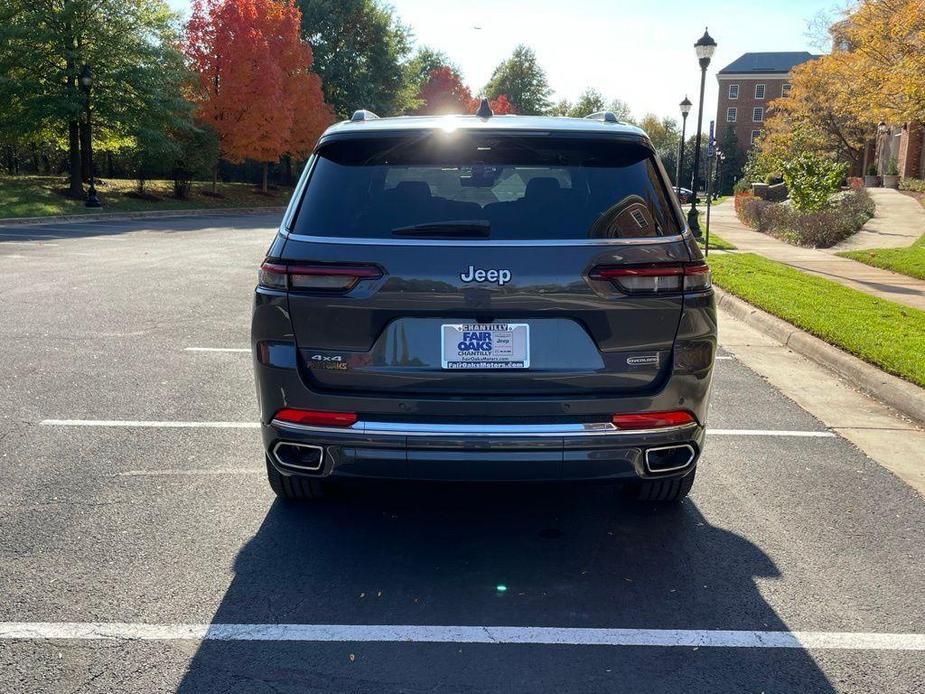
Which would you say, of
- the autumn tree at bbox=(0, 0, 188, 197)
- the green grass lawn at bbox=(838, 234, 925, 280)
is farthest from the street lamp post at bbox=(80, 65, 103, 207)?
the green grass lawn at bbox=(838, 234, 925, 280)

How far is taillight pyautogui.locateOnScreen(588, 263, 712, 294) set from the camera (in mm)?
3615

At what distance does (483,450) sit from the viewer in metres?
3.60

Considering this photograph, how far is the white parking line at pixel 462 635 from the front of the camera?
3.24 meters

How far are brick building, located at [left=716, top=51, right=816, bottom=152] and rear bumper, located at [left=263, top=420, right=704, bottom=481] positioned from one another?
10518 centimetres

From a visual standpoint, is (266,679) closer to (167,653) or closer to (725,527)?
(167,653)

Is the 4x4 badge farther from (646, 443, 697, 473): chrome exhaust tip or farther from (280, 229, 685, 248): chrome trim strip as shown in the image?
(646, 443, 697, 473): chrome exhaust tip

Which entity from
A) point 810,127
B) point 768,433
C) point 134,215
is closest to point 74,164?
point 134,215

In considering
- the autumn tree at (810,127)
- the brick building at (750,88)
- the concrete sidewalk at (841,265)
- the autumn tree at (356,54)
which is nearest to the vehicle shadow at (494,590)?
the concrete sidewalk at (841,265)

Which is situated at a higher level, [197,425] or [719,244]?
[197,425]

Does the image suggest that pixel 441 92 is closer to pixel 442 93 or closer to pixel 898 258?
pixel 442 93

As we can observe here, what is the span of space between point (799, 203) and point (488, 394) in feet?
78.4

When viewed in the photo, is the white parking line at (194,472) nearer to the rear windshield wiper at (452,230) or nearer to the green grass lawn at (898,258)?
the rear windshield wiper at (452,230)

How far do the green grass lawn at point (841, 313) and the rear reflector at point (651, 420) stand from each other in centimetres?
410

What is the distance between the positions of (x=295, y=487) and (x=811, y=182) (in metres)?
24.2
